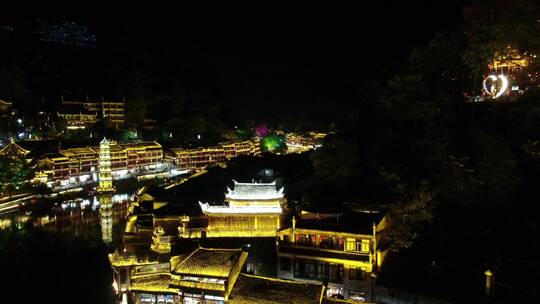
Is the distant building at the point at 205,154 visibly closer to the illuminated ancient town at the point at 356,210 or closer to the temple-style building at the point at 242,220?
the illuminated ancient town at the point at 356,210

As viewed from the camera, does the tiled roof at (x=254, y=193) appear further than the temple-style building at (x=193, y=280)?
Yes

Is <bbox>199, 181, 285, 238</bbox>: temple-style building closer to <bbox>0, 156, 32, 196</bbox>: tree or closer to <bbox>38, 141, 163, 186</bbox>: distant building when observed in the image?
<bbox>0, 156, 32, 196</bbox>: tree

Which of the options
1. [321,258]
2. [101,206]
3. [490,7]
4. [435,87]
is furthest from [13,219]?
[490,7]

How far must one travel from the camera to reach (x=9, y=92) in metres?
36.4

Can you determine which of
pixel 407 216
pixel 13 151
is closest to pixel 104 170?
pixel 13 151

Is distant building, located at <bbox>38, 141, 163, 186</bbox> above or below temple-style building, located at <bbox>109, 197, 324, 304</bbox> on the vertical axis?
above

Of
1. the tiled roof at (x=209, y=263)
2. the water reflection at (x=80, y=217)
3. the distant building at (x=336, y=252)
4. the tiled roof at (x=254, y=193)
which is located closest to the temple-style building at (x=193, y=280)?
the tiled roof at (x=209, y=263)

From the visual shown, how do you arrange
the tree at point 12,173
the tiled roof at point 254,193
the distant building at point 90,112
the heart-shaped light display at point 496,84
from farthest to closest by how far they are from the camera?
the distant building at point 90,112 → the tree at point 12,173 → the tiled roof at point 254,193 → the heart-shaped light display at point 496,84

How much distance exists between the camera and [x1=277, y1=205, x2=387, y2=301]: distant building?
12812mm

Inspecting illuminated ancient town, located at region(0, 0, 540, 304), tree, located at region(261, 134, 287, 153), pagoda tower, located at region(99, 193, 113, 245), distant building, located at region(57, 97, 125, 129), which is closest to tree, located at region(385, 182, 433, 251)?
illuminated ancient town, located at region(0, 0, 540, 304)

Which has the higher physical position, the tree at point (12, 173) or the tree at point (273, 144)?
the tree at point (273, 144)

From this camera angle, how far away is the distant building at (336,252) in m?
12.8

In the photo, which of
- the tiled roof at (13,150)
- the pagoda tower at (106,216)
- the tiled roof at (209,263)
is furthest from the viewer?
the tiled roof at (13,150)

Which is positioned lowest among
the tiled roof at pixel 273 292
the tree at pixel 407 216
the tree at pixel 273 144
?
the tiled roof at pixel 273 292
